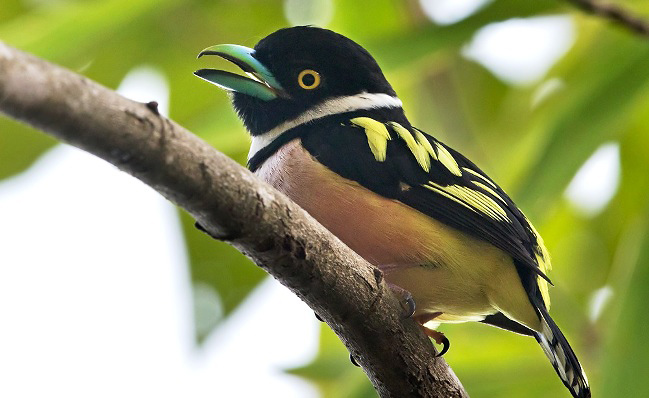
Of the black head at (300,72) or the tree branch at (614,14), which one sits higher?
the tree branch at (614,14)

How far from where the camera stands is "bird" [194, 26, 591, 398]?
3.31 meters

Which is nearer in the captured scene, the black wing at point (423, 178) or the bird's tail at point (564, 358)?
the black wing at point (423, 178)

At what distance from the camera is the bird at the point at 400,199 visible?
3.31m

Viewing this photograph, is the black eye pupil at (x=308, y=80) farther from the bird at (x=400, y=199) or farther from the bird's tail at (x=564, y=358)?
the bird's tail at (x=564, y=358)

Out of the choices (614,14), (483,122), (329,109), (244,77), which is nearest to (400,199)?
(329,109)

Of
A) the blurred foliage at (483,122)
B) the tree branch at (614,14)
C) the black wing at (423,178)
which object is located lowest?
the blurred foliage at (483,122)

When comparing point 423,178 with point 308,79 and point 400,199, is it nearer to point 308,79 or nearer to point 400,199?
point 400,199

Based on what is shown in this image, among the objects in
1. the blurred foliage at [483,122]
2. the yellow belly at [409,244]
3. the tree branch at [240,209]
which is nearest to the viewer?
the tree branch at [240,209]

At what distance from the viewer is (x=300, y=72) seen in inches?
153

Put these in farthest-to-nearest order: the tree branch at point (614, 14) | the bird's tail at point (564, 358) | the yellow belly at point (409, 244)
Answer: the tree branch at point (614, 14), the bird's tail at point (564, 358), the yellow belly at point (409, 244)

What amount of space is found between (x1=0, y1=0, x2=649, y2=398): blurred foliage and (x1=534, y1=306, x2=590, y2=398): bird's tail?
452mm

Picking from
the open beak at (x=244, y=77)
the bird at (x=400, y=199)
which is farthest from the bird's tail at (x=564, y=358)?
the open beak at (x=244, y=77)

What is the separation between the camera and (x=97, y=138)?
1.87 m

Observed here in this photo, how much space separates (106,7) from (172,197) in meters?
2.78
